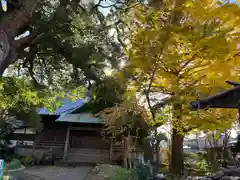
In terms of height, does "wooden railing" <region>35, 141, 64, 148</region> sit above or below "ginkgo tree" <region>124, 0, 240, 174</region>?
below

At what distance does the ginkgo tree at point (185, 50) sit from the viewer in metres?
6.92

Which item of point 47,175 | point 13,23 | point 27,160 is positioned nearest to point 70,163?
point 27,160

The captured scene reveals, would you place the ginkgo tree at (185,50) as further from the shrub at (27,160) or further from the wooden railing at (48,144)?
the wooden railing at (48,144)

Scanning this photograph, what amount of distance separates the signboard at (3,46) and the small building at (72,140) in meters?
8.21

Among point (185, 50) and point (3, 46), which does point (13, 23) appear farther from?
point (185, 50)

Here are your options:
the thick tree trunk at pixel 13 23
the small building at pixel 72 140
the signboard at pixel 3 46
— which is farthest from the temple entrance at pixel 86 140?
the signboard at pixel 3 46

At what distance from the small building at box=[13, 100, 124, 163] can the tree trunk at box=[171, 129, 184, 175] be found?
12.9 feet

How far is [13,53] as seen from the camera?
6.00 meters

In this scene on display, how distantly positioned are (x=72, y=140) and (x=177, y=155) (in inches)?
323

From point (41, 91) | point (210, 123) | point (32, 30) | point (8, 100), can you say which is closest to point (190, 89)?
point (210, 123)

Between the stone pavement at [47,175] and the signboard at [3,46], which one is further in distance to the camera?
the stone pavement at [47,175]

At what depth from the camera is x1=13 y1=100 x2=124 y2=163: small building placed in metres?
13.7

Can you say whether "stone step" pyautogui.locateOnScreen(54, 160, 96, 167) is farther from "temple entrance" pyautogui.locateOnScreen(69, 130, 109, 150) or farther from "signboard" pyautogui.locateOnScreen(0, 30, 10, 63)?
"signboard" pyautogui.locateOnScreen(0, 30, 10, 63)

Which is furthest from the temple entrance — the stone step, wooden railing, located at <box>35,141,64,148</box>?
the stone step
